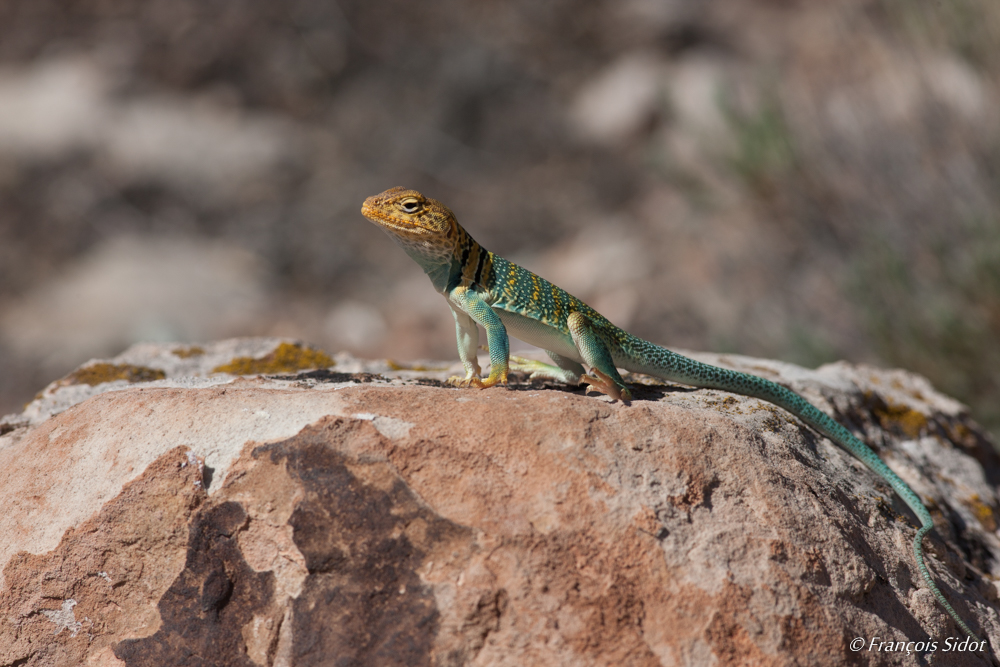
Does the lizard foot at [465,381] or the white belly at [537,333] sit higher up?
the white belly at [537,333]

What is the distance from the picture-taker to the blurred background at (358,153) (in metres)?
9.34

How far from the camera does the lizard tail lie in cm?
325

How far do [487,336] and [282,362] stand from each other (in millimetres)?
1234

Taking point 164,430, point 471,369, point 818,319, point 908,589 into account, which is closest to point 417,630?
point 164,430

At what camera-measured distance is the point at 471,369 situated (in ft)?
11.4

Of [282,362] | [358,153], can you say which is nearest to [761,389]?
[282,362]

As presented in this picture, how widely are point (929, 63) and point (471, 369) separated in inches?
232

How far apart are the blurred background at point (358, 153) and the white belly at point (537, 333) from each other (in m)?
4.87

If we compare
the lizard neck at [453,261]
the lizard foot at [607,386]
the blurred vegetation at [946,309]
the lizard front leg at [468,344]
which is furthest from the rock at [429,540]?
the blurred vegetation at [946,309]

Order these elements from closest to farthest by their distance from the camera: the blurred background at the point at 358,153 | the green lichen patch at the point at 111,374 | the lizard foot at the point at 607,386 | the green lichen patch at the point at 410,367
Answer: the lizard foot at the point at 607,386
the green lichen patch at the point at 111,374
the green lichen patch at the point at 410,367
the blurred background at the point at 358,153

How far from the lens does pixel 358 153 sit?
1111cm

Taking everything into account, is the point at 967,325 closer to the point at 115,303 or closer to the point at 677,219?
the point at 677,219

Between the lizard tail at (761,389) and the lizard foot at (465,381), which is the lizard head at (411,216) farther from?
the lizard tail at (761,389)

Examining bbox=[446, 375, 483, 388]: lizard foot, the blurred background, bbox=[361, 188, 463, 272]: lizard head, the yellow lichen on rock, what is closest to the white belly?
bbox=[446, 375, 483, 388]: lizard foot
